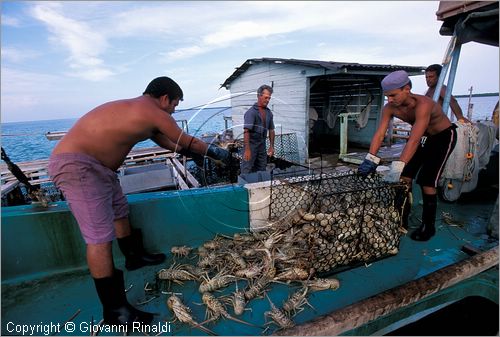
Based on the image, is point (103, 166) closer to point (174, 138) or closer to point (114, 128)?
point (114, 128)

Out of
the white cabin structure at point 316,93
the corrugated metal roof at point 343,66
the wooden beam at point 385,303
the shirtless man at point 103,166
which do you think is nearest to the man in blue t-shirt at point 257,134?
the shirtless man at point 103,166

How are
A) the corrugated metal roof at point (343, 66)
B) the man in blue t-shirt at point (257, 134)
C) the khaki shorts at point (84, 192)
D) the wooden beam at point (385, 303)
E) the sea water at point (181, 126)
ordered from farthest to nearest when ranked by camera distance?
the corrugated metal roof at point (343, 66) < the man in blue t-shirt at point (257, 134) < the sea water at point (181, 126) < the khaki shorts at point (84, 192) < the wooden beam at point (385, 303)

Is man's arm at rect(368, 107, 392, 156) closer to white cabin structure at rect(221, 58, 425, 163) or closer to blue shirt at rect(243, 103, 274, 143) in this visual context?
blue shirt at rect(243, 103, 274, 143)

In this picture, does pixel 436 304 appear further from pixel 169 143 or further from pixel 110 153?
pixel 110 153

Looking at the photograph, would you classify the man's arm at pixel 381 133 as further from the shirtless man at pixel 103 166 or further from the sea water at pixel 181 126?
the shirtless man at pixel 103 166

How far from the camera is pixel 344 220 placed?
9.05 feet

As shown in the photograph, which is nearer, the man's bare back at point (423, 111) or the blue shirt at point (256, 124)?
the man's bare back at point (423, 111)

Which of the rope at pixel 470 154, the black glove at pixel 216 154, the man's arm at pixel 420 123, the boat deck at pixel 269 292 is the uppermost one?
the man's arm at pixel 420 123

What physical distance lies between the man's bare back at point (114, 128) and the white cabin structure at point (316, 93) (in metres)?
5.55

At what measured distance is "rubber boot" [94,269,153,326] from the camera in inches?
81.9

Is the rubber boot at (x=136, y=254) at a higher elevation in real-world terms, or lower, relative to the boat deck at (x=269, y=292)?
higher

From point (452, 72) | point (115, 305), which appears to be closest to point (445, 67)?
point (452, 72)

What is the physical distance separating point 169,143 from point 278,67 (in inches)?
319

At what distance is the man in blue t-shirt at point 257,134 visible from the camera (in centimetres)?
473
